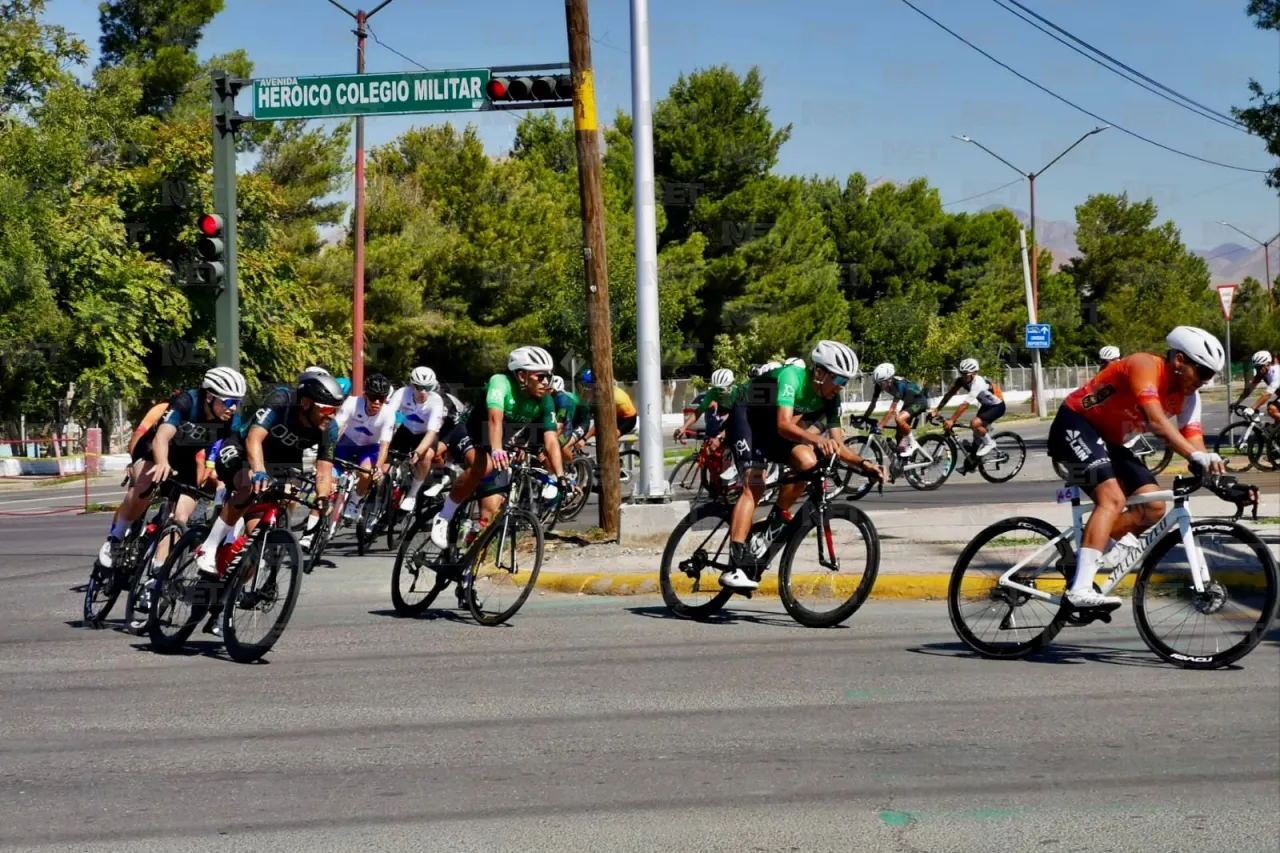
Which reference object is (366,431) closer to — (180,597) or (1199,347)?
(180,597)

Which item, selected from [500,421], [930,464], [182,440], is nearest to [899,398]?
[930,464]

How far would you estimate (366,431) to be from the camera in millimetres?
14414

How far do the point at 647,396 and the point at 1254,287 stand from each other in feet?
373

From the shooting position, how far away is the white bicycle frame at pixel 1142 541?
7957 millimetres

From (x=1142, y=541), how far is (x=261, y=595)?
4988 mm

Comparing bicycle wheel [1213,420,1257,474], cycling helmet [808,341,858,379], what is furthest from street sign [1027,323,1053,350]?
cycling helmet [808,341,858,379]

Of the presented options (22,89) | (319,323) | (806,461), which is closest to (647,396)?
(806,461)

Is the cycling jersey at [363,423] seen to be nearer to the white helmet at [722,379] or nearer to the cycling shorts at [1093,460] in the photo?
the white helmet at [722,379]

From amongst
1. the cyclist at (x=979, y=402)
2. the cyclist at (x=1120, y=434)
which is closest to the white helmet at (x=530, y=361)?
the cyclist at (x=1120, y=434)

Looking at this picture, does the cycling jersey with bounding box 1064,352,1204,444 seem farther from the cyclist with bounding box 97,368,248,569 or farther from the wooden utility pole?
the wooden utility pole

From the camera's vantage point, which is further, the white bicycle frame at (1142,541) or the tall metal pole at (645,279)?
the tall metal pole at (645,279)

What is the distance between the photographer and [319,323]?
180 feet

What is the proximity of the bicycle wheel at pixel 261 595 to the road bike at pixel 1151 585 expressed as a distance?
380 cm

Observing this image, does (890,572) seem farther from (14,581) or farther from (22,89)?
(22,89)
